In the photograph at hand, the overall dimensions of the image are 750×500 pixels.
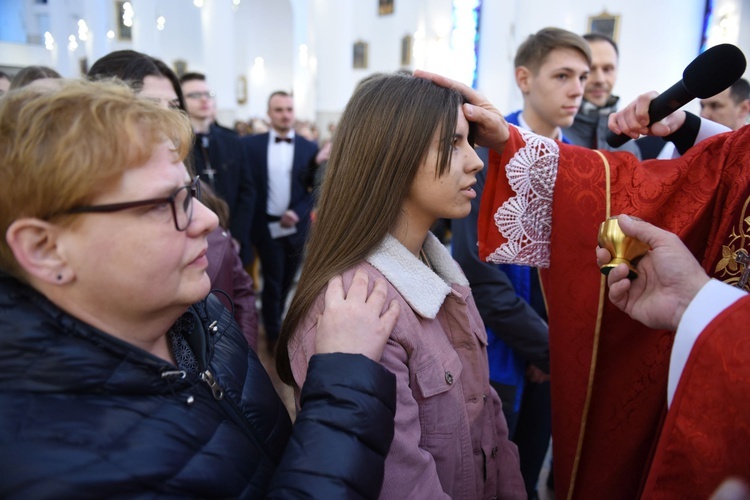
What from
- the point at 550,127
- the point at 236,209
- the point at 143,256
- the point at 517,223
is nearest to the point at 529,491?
the point at 517,223

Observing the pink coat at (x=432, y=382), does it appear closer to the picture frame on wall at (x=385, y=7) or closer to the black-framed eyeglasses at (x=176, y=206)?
the black-framed eyeglasses at (x=176, y=206)

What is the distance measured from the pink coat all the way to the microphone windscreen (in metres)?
0.78

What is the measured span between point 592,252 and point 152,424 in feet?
→ 3.94

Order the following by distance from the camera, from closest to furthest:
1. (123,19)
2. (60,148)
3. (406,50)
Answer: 1. (60,148)
2. (123,19)
3. (406,50)

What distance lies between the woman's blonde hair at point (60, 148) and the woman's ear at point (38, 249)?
0.06ft

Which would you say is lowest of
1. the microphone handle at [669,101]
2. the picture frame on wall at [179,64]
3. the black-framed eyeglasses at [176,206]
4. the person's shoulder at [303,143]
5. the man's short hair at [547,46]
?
the person's shoulder at [303,143]

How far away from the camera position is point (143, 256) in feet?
2.82

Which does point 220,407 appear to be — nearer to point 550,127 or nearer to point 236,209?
point 550,127

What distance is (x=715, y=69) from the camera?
4.29 feet

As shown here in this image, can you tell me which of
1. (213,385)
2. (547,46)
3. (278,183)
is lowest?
(278,183)

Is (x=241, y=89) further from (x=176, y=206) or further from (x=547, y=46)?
(x=176, y=206)

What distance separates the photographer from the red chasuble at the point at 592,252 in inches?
53.7

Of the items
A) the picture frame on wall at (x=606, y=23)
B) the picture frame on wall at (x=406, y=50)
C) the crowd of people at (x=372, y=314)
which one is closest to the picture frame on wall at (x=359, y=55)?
the picture frame on wall at (x=406, y=50)

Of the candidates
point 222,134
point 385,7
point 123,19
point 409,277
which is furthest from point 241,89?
point 409,277
